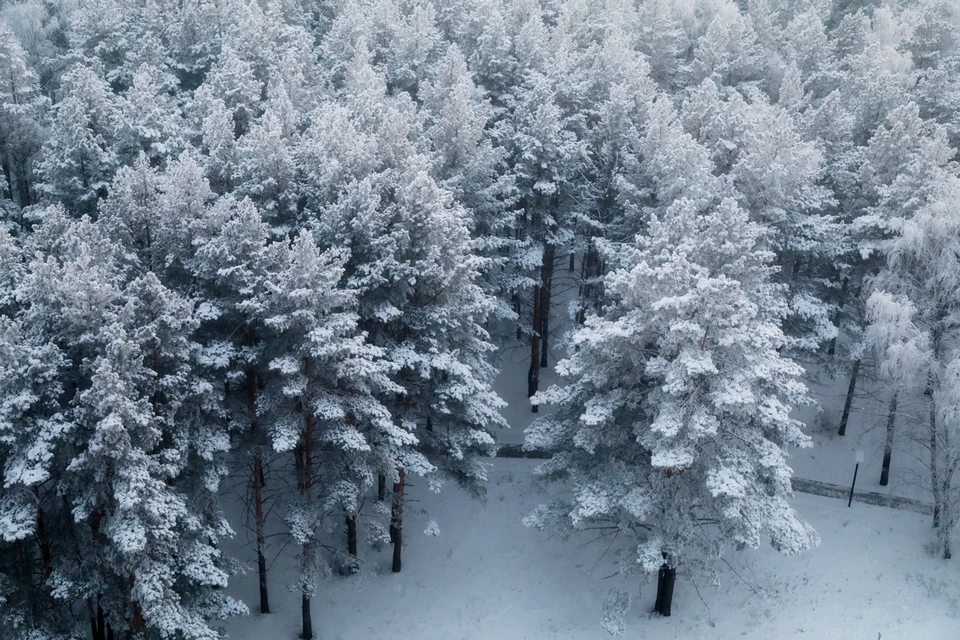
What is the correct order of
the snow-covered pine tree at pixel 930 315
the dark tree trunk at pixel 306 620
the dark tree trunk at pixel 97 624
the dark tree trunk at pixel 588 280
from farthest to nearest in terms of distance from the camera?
the dark tree trunk at pixel 588 280 → the snow-covered pine tree at pixel 930 315 → the dark tree trunk at pixel 306 620 → the dark tree trunk at pixel 97 624

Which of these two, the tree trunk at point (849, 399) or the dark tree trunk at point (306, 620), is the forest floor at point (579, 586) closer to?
the dark tree trunk at point (306, 620)

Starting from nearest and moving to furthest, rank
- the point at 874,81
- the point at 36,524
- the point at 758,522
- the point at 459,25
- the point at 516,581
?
the point at 36,524 → the point at 758,522 → the point at 516,581 → the point at 874,81 → the point at 459,25

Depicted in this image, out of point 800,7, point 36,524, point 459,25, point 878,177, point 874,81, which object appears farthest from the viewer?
point 800,7

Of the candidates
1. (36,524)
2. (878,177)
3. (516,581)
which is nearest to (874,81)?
(878,177)

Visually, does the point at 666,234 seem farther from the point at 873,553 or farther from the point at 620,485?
the point at 873,553

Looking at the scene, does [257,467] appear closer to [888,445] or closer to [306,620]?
[306,620]

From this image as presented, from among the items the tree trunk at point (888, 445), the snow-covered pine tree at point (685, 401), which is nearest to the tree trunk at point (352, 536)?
the snow-covered pine tree at point (685, 401)

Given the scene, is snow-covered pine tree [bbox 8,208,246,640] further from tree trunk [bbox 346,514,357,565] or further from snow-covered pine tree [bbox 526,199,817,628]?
snow-covered pine tree [bbox 526,199,817,628]
